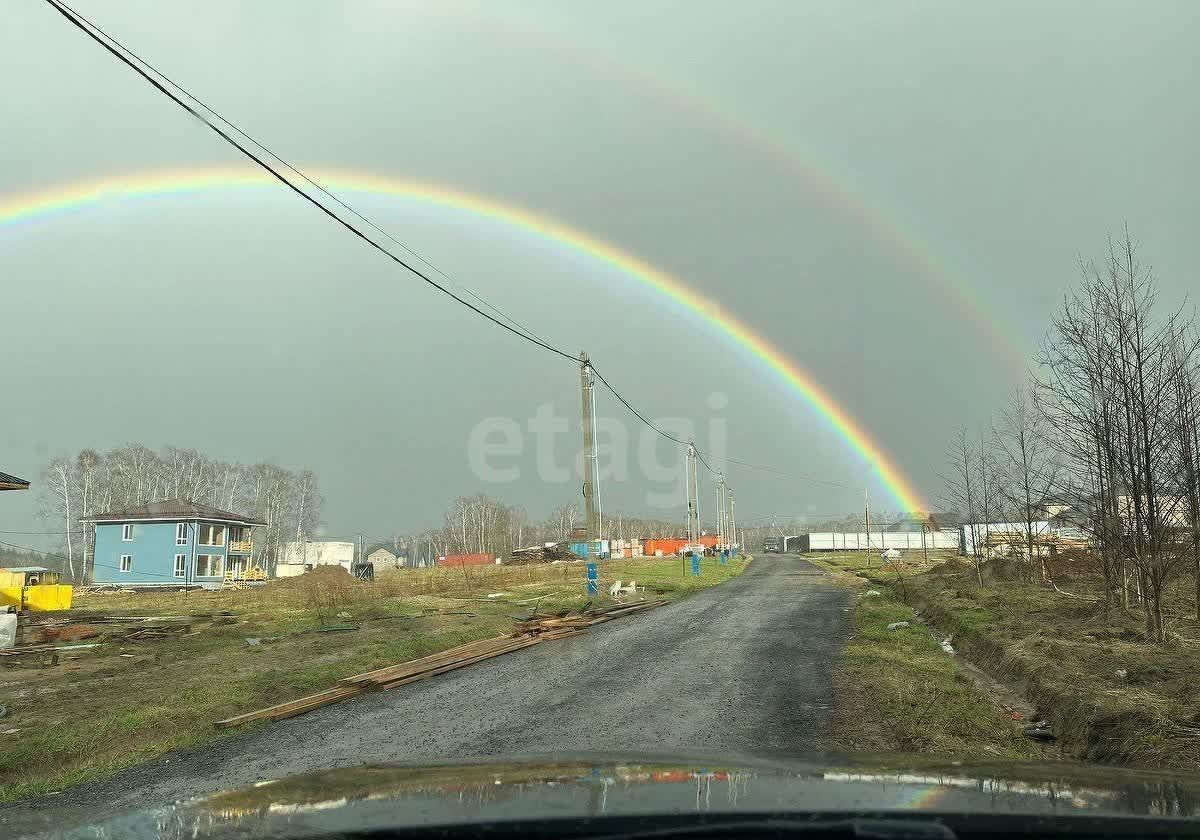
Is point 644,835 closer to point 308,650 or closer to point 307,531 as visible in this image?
point 308,650

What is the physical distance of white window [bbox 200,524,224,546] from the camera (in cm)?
6588

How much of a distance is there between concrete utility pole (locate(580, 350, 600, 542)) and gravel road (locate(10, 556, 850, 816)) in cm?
1077

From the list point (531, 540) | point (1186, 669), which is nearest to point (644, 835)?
point (1186, 669)

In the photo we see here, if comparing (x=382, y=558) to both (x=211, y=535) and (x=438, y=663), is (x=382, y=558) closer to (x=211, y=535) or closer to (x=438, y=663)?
(x=211, y=535)

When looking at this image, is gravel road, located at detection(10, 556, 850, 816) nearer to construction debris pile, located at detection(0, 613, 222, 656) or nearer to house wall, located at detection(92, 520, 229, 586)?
construction debris pile, located at detection(0, 613, 222, 656)

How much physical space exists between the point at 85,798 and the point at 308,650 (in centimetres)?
868

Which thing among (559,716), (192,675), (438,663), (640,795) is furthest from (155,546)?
(640,795)

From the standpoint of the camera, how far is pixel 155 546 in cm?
6400

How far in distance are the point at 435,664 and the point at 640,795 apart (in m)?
10.6

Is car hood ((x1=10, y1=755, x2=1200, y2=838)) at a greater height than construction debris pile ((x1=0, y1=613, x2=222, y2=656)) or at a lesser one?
greater

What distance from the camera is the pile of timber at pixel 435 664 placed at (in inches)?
383

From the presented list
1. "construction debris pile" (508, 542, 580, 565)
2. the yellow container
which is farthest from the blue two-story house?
the yellow container

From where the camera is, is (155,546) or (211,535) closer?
(155,546)

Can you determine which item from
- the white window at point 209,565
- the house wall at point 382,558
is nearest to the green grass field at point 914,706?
the white window at point 209,565
